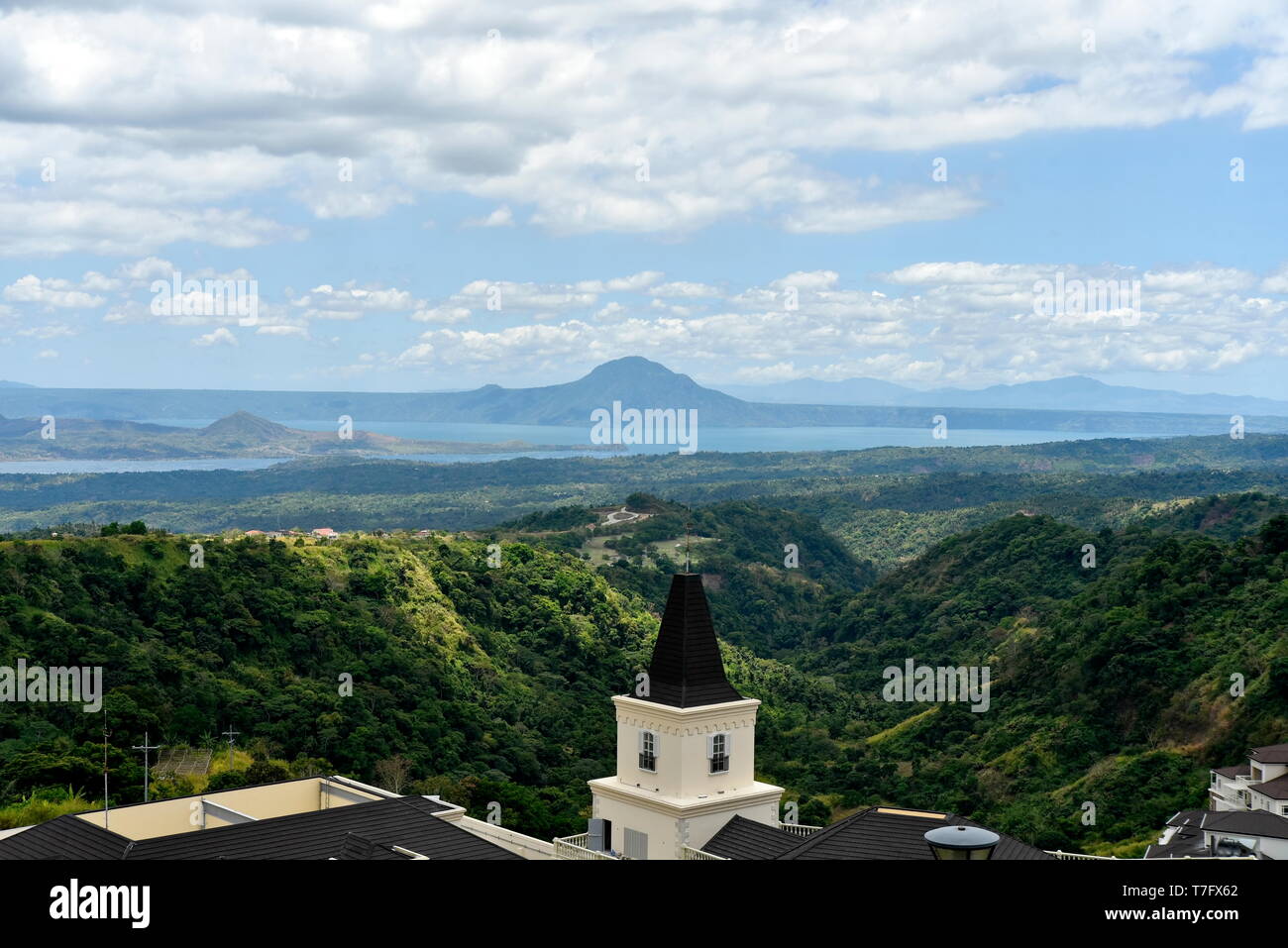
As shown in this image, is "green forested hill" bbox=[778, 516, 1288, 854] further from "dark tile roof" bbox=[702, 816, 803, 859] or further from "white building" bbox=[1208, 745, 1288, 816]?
"dark tile roof" bbox=[702, 816, 803, 859]

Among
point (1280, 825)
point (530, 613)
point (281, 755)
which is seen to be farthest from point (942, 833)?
point (530, 613)

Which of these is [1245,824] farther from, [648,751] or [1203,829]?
[648,751]

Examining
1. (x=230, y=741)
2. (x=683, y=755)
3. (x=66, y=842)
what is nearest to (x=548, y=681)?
(x=230, y=741)

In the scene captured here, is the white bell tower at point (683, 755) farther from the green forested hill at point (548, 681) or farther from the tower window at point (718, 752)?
the green forested hill at point (548, 681)

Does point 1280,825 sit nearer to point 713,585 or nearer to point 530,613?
point 530,613

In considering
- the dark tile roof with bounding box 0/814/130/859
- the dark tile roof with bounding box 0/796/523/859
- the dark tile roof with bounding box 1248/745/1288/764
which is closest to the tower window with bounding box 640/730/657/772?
the dark tile roof with bounding box 0/796/523/859

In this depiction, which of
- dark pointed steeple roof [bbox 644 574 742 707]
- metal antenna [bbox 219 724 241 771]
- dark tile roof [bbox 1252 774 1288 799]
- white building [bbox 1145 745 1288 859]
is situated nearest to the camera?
dark pointed steeple roof [bbox 644 574 742 707]

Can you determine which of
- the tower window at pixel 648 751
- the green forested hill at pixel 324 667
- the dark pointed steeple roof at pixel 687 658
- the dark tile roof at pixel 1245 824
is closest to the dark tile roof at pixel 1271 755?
the dark tile roof at pixel 1245 824
